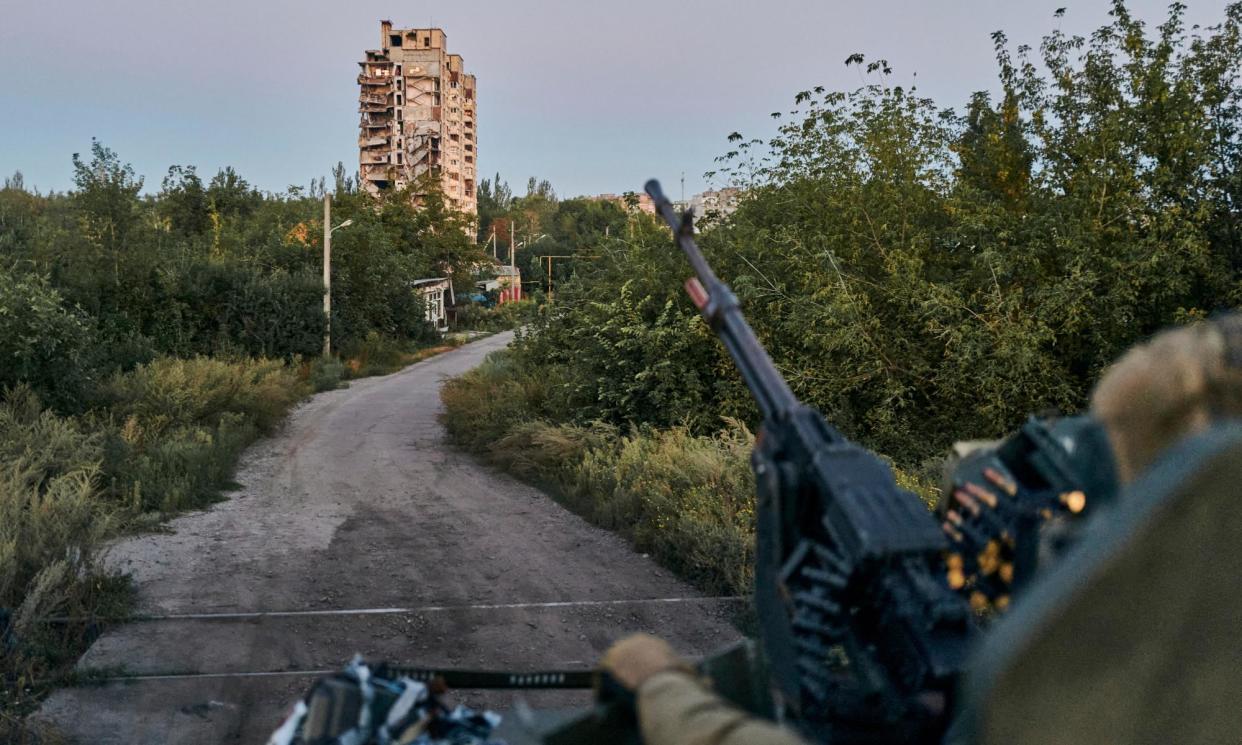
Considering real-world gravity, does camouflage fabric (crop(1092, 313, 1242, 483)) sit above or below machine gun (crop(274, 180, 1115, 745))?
above

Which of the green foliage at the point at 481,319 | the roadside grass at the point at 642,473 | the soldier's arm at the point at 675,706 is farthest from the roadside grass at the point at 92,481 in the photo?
the green foliage at the point at 481,319

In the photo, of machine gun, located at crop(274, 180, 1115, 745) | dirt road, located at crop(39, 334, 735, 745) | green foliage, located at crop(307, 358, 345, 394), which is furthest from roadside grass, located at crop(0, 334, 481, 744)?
machine gun, located at crop(274, 180, 1115, 745)

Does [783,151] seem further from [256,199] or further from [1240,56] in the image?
[256,199]

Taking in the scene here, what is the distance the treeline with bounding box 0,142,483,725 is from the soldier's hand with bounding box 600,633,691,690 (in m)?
4.86

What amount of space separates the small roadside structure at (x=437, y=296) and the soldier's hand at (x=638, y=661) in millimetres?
41169

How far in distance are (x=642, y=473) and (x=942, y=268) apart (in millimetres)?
5544

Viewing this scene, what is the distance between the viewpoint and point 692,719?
131 centimetres

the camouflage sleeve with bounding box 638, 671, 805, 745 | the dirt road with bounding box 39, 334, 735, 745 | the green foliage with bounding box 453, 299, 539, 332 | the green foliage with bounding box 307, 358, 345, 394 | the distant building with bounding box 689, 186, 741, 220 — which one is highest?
the distant building with bounding box 689, 186, 741, 220

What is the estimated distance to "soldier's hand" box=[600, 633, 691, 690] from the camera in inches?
57.6

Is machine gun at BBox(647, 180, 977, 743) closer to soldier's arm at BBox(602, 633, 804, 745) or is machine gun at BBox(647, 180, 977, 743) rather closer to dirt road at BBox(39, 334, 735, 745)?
soldier's arm at BBox(602, 633, 804, 745)

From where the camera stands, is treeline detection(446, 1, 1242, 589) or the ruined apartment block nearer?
treeline detection(446, 1, 1242, 589)

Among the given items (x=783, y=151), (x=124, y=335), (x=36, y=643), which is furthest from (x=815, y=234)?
(x=124, y=335)

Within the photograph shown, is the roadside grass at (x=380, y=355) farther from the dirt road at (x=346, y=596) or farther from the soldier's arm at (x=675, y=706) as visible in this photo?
the soldier's arm at (x=675, y=706)

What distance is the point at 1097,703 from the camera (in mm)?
971
